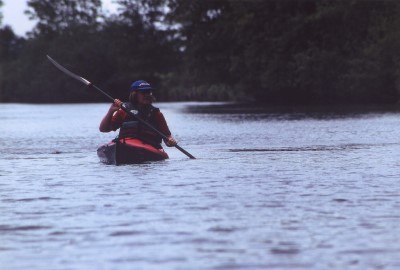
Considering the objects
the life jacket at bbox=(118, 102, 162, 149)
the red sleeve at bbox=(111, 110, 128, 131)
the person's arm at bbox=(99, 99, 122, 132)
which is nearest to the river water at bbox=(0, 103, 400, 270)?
the life jacket at bbox=(118, 102, 162, 149)

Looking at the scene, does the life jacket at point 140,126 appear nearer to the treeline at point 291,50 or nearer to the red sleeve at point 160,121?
the red sleeve at point 160,121

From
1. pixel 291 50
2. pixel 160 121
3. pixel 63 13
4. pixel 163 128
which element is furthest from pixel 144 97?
pixel 63 13

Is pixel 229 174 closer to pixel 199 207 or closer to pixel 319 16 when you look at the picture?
pixel 199 207

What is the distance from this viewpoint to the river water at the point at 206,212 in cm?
743

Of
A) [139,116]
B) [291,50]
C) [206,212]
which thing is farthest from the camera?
[291,50]

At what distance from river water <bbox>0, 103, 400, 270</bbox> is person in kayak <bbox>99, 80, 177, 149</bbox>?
0.60 m

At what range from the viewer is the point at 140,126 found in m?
17.4

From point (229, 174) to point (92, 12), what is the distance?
123959 millimetres

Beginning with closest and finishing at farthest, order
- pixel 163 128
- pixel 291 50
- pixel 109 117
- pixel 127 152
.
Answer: pixel 127 152 → pixel 109 117 → pixel 163 128 → pixel 291 50

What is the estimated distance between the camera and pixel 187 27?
79.8 metres

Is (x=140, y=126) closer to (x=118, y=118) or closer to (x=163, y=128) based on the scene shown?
(x=118, y=118)

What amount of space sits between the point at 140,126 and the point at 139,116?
24 centimetres

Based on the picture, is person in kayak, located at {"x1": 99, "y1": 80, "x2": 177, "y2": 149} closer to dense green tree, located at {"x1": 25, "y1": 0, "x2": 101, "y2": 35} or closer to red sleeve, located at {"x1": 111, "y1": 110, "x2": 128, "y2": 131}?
red sleeve, located at {"x1": 111, "y1": 110, "x2": 128, "y2": 131}

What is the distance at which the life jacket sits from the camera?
17.4 m
